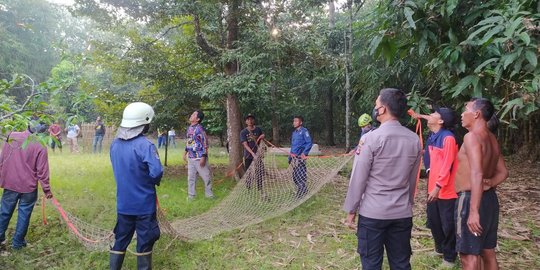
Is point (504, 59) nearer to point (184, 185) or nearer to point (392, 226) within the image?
point (392, 226)

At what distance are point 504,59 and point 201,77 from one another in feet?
20.3

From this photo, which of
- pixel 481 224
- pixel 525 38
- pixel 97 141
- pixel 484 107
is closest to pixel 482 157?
pixel 484 107

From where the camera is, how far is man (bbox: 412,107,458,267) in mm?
3133

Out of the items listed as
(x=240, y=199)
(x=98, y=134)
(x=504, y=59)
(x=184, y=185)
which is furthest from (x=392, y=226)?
(x=98, y=134)

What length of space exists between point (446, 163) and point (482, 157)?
574 mm

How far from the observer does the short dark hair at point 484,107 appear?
8.48ft

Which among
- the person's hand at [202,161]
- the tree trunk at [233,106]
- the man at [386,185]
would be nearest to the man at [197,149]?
the person's hand at [202,161]

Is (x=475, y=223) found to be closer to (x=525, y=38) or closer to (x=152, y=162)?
(x=525, y=38)

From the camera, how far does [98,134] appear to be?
1381 cm

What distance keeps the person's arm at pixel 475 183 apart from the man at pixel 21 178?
3635mm

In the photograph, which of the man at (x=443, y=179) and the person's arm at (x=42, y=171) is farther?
the person's arm at (x=42, y=171)

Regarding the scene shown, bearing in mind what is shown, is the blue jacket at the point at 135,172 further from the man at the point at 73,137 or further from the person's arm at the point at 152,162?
the man at the point at 73,137

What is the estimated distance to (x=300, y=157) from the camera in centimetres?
567

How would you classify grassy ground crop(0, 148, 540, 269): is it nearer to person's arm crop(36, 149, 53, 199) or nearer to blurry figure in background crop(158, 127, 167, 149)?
person's arm crop(36, 149, 53, 199)
